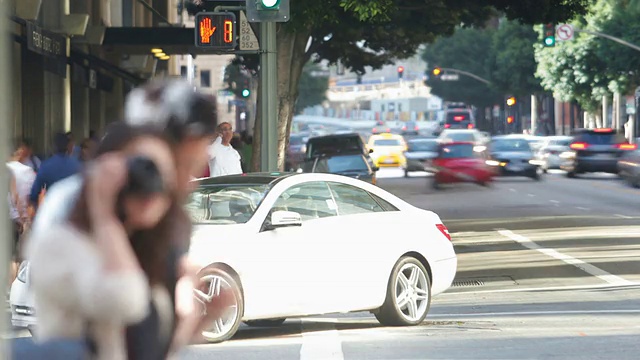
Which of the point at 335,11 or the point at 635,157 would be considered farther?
the point at 635,157

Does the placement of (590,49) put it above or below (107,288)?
above

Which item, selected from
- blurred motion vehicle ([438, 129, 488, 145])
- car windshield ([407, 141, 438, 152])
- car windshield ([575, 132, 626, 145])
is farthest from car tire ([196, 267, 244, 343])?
car windshield ([407, 141, 438, 152])

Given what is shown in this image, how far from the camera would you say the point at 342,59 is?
41688 mm

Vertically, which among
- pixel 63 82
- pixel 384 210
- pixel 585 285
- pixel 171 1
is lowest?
pixel 585 285

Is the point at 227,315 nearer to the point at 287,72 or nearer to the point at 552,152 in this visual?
the point at 287,72

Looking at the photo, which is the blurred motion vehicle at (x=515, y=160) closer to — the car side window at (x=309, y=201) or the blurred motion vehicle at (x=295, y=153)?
the blurred motion vehicle at (x=295, y=153)

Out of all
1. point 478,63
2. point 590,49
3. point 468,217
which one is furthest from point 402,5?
point 478,63

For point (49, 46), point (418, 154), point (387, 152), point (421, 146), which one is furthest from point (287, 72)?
point (387, 152)

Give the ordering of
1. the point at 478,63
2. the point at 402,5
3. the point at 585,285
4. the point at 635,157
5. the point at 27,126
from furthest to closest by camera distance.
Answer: the point at 478,63, the point at 635,157, the point at 402,5, the point at 27,126, the point at 585,285

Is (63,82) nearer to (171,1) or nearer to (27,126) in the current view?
(27,126)

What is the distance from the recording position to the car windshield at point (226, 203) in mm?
11711

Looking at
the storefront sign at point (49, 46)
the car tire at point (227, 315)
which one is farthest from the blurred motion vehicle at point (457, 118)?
the car tire at point (227, 315)

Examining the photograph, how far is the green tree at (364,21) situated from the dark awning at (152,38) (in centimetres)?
287

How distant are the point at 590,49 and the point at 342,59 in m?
33.7
